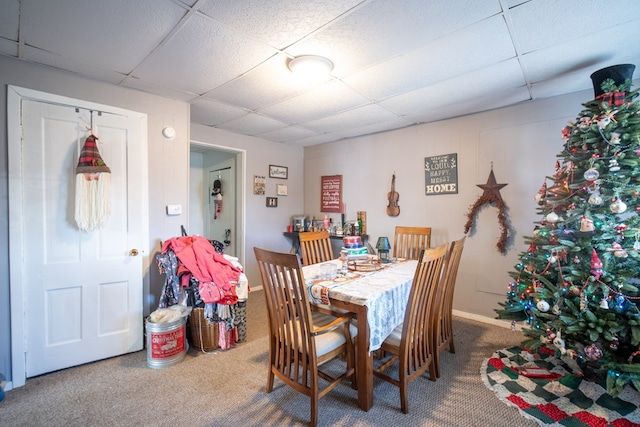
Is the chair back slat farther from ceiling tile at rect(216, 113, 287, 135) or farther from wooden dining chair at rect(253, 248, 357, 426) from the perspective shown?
ceiling tile at rect(216, 113, 287, 135)

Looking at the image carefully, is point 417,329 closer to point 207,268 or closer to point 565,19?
point 207,268

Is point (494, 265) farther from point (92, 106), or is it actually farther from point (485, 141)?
point (92, 106)

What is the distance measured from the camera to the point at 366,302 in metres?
1.65

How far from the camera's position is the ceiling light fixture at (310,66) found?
1992mm

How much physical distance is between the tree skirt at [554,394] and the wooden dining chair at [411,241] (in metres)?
1.17

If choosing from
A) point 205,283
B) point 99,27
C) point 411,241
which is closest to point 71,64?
point 99,27

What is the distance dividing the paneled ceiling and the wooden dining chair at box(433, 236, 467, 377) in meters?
1.34

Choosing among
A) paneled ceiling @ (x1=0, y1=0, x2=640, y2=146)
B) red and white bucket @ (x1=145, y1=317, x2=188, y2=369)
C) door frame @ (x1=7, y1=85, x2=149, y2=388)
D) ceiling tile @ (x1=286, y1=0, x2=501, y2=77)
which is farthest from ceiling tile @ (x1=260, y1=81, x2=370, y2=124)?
red and white bucket @ (x1=145, y1=317, x2=188, y2=369)

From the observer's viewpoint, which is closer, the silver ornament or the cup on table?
the silver ornament

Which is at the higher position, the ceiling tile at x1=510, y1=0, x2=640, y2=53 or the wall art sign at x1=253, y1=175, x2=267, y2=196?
the ceiling tile at x1=510, y1=0, x2=640, y2=53

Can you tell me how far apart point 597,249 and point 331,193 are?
3.14 meters

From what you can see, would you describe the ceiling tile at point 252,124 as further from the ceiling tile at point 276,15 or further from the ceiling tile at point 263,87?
the ceiling tile at point 276,15

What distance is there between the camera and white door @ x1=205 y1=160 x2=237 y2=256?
4.38m

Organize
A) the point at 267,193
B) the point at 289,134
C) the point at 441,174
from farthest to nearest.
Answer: the point at 267,193, the point at 289,134, the point at 441,174
